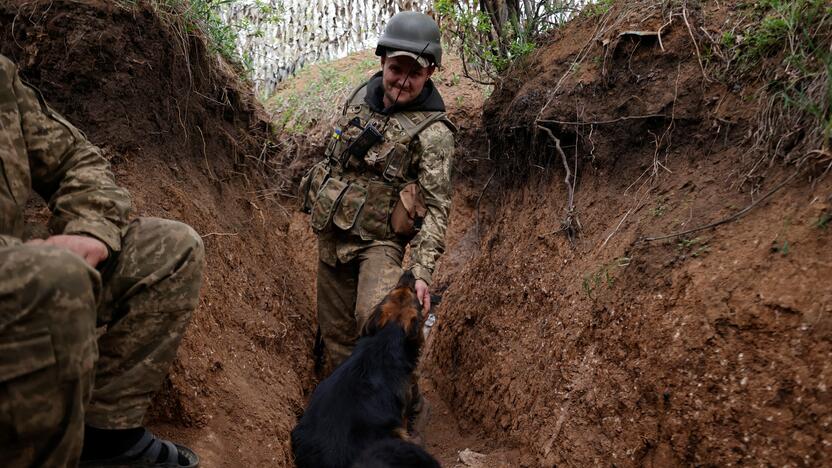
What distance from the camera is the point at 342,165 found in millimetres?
4508

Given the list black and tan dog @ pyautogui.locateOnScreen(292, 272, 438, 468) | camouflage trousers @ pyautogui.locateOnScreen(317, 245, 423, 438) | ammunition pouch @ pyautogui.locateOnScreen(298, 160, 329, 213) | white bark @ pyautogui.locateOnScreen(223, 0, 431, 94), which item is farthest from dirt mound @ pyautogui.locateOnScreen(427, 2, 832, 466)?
white bark @ pyautogui.locateOnScreen(223, 0, 431, 94)

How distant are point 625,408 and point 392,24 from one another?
2.86 metres

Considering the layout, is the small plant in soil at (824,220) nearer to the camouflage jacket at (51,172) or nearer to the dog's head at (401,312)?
the dog's head at (401,312)

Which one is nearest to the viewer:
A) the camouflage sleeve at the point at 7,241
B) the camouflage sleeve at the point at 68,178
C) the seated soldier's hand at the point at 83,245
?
the camouflage sleeve at the point at 7,241

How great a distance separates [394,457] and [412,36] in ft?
8.73

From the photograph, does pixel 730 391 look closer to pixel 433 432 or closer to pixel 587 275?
pixel 587 275

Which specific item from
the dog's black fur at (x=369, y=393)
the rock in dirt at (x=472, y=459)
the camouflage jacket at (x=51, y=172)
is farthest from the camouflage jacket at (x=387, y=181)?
the camouflage jacket at (x=51, y=172)

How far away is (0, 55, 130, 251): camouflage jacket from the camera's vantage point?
2.25 meters

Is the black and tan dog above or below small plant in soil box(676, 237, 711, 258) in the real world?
below

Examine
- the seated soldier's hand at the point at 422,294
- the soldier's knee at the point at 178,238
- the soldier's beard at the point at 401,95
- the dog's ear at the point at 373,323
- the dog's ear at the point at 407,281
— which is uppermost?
the soldier's beard at the point at 401,95

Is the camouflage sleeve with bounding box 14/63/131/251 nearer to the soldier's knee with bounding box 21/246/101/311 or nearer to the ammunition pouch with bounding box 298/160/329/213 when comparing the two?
the soldier's knee with bounding box 21/246/101/311

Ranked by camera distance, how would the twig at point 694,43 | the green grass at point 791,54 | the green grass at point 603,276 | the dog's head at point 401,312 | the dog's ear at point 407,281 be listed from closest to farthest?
the green grass at point 791,54
the green grass at point 603,276
the twig at point 694,43
the dog's head at point 401,312
the dog's ear at point 407,281

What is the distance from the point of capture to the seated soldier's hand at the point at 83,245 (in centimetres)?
222

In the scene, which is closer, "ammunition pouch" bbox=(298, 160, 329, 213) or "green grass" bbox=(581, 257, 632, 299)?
"green grass" bbox=(581, 257, 632, 299)
